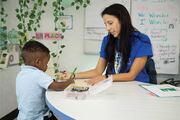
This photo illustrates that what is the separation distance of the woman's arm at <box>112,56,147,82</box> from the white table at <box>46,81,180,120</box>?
28 cm

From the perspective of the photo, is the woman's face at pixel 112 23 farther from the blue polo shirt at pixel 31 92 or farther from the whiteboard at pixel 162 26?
the whiteboard at pixel 162 26

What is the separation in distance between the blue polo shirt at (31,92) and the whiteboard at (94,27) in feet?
5.76

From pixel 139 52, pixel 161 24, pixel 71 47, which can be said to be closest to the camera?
pixel 139 52

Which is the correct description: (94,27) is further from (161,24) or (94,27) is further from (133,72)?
(133,72)

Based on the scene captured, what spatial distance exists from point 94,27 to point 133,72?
1556 mm

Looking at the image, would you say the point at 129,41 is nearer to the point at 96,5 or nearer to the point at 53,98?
the point at 53,98

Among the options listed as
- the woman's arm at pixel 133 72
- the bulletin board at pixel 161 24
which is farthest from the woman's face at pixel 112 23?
the bulletin board at pixel 161 24

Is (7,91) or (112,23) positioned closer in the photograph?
(112,23)

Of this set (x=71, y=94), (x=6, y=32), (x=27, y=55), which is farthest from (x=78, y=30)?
(x=71, y=94)

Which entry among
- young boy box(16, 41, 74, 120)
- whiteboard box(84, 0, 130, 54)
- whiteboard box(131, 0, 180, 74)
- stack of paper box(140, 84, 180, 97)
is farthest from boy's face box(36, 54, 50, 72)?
whiteboard box(131, 0, 180, 74)

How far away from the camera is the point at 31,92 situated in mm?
1462

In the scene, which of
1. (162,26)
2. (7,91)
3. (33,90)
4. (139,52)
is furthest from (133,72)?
(7,91)

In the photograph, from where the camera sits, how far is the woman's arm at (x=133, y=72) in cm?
167

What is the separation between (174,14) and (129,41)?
1.43 meters
